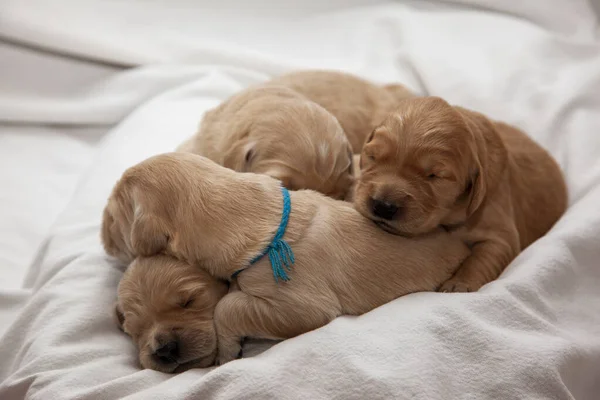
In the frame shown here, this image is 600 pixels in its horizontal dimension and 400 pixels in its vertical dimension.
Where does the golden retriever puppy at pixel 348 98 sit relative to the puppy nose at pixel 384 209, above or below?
above

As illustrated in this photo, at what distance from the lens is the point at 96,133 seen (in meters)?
3.24

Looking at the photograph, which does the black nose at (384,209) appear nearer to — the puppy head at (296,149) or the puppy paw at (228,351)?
the puppy head at (296,149)

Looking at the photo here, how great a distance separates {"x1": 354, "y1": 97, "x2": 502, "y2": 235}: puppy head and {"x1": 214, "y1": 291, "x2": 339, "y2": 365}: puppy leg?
36cm

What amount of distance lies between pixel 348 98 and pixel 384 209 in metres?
0.88

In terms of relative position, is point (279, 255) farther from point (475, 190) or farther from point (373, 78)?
point (373, 78)

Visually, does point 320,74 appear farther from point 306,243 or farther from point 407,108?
point 306,243

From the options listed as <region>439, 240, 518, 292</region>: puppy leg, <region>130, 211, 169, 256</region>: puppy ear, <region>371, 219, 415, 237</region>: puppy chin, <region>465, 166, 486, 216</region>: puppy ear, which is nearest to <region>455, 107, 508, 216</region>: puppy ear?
<region>465, 166, 486, 216</region>: puppy ear

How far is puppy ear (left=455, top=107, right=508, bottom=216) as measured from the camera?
73.7 inches

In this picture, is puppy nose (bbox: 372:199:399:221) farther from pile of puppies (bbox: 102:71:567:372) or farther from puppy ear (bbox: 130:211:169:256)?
puppy ear (bbox: 130:211:169:256)

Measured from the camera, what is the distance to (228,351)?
168 cm

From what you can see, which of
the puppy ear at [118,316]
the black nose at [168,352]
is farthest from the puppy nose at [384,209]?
the puppy ear at [118,316]

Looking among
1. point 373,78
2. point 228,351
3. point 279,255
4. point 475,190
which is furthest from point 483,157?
point 373,78

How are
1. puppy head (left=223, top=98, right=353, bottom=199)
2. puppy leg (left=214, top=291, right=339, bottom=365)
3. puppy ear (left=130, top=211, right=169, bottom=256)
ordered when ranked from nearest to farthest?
puppy leg (left=214, top=291, right=339, bottom=365) < puppy ear (left=130, top=211, right=169, bottom=256) < puppy head (left=223, top=98, right=353, bottom=199)

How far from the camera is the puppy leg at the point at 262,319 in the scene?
1626 millimetres
